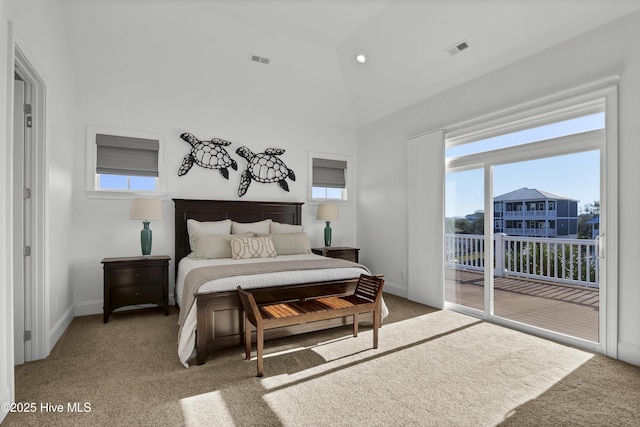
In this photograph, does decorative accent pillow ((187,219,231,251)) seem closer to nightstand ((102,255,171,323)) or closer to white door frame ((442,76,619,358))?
nightstand ((102,255,171,323))

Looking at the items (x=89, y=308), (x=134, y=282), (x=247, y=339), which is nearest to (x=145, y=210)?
(x=134, y=282)

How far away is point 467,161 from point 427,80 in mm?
1192

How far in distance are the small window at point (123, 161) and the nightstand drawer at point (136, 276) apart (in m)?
1.09

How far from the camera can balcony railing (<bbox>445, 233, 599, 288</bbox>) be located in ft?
10.0

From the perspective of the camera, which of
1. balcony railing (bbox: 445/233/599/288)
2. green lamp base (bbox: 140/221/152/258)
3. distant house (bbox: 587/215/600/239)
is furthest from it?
green lamp base (bbox: 140/221/152/258)

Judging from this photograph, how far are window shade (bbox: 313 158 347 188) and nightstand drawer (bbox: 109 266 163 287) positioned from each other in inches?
110

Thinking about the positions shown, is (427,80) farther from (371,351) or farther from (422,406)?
(422,406)

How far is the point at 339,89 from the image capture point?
17.1 ft

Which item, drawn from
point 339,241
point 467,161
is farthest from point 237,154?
point 467,161

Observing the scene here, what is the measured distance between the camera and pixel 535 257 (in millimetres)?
3492

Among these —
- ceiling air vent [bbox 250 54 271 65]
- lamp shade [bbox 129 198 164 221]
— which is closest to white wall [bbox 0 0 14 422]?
lamp shade [bbox 129 198 164 221]

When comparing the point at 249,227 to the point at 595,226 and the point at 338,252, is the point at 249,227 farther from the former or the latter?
the point at 595,226

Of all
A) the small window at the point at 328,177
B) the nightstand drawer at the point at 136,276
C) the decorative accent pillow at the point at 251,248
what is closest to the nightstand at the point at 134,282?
the nightstand drawer at the point at 136,276

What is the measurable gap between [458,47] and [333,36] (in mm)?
1563
